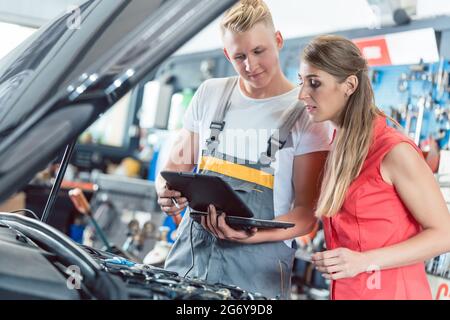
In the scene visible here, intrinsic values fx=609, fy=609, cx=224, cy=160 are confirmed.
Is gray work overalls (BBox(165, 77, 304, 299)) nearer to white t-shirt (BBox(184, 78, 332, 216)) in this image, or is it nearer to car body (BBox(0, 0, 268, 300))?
white t-shirt (BBox(184, 78, 332, 216))

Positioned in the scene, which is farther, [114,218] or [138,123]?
[138,123]

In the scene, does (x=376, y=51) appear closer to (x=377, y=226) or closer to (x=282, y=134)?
(x=282, y=134)

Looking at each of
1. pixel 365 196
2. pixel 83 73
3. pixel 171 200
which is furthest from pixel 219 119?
pixel 83 73

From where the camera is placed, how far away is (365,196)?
1469 millimetres

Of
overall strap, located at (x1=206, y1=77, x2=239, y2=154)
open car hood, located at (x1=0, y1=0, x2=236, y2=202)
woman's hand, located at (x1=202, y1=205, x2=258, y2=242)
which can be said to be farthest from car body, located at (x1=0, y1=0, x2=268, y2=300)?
overall strap, located at (x1=206, y1=77, x2=239, y2=154)

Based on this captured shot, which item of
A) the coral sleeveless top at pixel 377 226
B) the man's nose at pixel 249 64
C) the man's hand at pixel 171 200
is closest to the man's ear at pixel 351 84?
the coral sleeveless top at pixel 377 226

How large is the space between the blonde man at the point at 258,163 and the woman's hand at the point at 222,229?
19 millimetres

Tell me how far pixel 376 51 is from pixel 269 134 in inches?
166

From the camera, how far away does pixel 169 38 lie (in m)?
0.96

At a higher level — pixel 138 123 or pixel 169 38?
pixel 138 123

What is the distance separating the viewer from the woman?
1393mm
